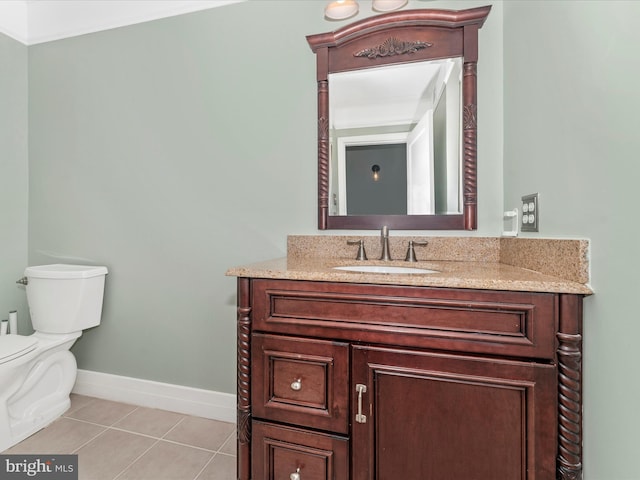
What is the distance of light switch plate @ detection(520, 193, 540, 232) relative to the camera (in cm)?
116

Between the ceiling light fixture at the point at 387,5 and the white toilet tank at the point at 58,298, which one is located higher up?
the ceiling light fixture at the point at 387,5

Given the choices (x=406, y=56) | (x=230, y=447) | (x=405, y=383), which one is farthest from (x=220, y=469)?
(x=406, y=56)

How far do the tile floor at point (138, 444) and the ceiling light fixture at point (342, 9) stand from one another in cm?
215

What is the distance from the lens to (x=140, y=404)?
2.03 metres

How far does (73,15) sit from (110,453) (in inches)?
98.8

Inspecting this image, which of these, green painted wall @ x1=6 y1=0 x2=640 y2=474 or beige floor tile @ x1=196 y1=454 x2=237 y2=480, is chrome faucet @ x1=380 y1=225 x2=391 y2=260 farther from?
beige floor tile @ x1=196 y1=454 x2=237 y2=480

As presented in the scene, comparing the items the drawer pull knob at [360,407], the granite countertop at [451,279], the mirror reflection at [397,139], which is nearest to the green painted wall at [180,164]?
the mirror reflection at [397,139]

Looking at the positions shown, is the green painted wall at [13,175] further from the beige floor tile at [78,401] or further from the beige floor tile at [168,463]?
the beige floor tile at [168,463]

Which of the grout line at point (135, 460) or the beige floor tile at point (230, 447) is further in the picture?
the beige floor tile at point (230, 447)

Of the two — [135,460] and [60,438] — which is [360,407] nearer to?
[135,460]

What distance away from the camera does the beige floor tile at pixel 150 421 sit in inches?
69.9

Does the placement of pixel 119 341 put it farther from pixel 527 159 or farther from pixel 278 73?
pixel 527 159

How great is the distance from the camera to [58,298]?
1863 mm

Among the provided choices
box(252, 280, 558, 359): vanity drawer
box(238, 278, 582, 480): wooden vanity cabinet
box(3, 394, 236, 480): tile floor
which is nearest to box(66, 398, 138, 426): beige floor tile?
box(3, 394, 236, 480): tile floor
